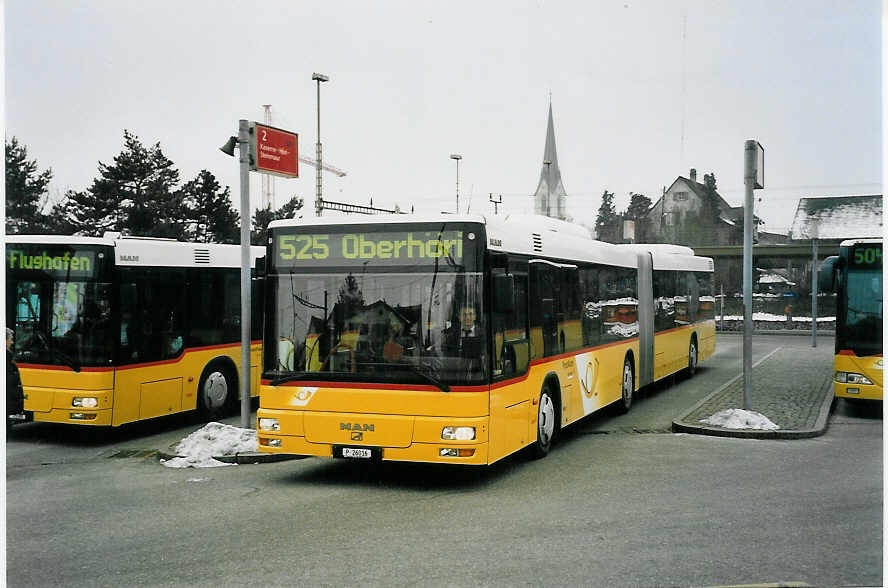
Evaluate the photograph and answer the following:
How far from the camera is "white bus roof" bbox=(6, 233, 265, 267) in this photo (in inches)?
490

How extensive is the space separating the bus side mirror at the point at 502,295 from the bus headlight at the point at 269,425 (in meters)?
2.44

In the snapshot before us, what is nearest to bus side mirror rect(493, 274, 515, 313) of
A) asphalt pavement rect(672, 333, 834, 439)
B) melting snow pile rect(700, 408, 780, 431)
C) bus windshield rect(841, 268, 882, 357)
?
asphalt pavement rect(672, 333, 834, 439)

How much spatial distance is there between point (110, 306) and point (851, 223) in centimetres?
1148

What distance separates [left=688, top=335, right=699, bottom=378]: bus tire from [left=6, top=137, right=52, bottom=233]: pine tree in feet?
43.0

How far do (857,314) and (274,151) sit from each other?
28.1 ft

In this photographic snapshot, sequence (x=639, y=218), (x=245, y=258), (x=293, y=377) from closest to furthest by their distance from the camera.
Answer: (x=293, y=377) → (x=245, y=258) → (x=639, y=218)

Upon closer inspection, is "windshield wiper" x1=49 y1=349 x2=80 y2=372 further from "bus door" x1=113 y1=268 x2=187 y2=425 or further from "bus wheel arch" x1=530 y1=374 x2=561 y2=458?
"bus wheel arch" x1=530 y1=374 x2=561 y2=458

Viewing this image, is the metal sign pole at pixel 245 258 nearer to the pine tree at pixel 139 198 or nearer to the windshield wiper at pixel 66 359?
the windshield wiper at pixel 66 359

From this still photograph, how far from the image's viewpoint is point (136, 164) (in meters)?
32.2

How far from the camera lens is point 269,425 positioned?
32.1 feet


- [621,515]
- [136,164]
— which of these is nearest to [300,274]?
[621,515]

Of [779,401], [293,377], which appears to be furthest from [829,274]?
[293,377]

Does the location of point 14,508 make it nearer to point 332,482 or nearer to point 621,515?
point 332,482

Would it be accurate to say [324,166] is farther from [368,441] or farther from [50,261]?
[368,441]
